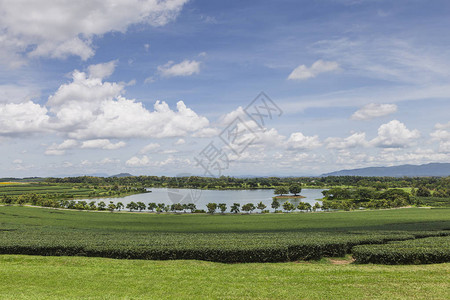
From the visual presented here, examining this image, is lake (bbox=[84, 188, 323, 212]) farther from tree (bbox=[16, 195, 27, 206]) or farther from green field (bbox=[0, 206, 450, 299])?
green field (bbox=[0, 206, 450, 299])

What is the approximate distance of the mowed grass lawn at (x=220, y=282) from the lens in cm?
1155

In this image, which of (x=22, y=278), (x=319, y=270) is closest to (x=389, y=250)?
(x=319, y=270)

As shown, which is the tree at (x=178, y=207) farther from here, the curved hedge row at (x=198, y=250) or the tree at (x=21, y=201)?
the curved hedge row at (x=198, y=250)

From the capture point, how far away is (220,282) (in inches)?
516

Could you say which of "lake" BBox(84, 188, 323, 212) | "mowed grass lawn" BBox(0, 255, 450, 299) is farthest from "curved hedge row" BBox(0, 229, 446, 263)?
"lake" BBox(84, 188, 323, 212)

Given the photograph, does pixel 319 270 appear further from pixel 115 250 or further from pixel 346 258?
pixel 115 250

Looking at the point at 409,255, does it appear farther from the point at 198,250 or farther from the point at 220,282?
the point at 198,250

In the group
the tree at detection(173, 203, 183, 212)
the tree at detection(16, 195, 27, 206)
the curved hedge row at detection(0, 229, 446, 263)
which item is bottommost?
the tree at detection(173, 203, 183, 212)

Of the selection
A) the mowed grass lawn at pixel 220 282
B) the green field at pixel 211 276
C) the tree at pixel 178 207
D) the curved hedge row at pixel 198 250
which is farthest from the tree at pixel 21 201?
the mowed grass lawn at pixel 220 282

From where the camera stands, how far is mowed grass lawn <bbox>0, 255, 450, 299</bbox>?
11.6m

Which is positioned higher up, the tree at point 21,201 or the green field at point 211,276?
the green field at point 211,276

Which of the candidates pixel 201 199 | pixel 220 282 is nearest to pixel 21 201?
pixel 201 199

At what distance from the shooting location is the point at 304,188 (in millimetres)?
192250

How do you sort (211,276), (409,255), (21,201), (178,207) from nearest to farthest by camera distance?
(211,276) < (409,255) < (178,207) < (21,201)
